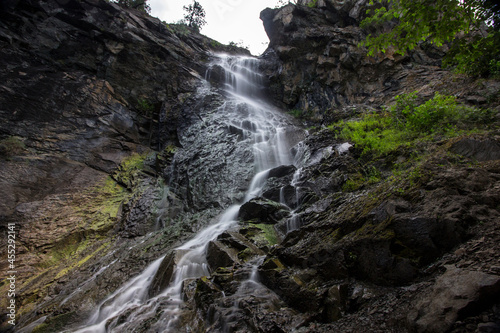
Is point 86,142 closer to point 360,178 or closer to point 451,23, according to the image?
point 360,178

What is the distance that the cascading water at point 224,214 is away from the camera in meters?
4.14

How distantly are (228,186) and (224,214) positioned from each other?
1.70m

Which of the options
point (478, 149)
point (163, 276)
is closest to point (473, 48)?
point (478, 149)

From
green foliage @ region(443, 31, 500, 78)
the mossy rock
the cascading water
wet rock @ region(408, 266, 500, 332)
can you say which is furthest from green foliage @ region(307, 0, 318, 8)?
the mossy rock

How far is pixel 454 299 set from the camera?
5.74 feet

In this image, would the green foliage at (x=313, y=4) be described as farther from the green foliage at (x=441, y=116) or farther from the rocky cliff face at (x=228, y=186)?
the green foliage at (x=441, y=116)

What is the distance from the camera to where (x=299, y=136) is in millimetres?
12797

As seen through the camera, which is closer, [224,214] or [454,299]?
[454,299]

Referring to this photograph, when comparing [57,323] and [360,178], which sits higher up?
[360,178]

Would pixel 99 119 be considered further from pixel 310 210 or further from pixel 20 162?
pixel 310 210

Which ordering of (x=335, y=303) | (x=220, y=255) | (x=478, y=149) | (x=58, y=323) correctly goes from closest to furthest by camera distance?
1. (x=335, y=303)
2. (x=478, y=149)
3. (x=58, y=323)
4. (x=220, y=255)

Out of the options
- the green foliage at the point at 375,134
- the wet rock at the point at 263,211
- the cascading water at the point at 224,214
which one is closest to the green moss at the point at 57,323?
the cascading water at the point at 224,214

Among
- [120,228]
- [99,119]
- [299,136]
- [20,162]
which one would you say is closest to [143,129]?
[99,119]

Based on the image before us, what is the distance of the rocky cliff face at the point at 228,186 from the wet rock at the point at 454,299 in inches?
0.4
